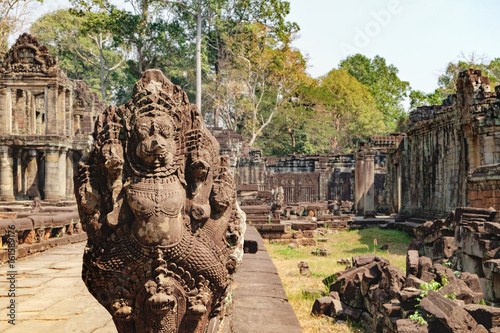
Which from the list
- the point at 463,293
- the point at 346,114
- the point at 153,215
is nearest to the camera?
the point at 153,215

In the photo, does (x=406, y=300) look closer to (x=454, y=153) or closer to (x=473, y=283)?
(x=473, y=283)

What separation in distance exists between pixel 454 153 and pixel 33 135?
54.9 feet

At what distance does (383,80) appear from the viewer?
151 feet

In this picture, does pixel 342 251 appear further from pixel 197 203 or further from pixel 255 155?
pixel 255 155

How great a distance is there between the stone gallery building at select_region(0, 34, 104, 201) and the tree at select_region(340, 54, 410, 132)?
33763 millimetres

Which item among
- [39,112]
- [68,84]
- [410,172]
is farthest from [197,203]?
[39,112]

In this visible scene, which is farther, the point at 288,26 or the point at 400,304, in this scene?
the point at 288,26

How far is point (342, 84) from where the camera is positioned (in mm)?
37969

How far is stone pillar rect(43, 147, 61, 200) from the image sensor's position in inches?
727

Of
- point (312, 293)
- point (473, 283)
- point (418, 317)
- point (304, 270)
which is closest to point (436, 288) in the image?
point (473, 283)

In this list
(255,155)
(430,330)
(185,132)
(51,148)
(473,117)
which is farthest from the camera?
(255,155)

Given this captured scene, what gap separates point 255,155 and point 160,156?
2418 centimetres

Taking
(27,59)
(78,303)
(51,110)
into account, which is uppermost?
(27,59)

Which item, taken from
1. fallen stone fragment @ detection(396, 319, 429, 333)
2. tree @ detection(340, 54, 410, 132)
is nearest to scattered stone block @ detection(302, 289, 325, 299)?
fallen stone fragment @ detection(396, 319, 429, 333)
